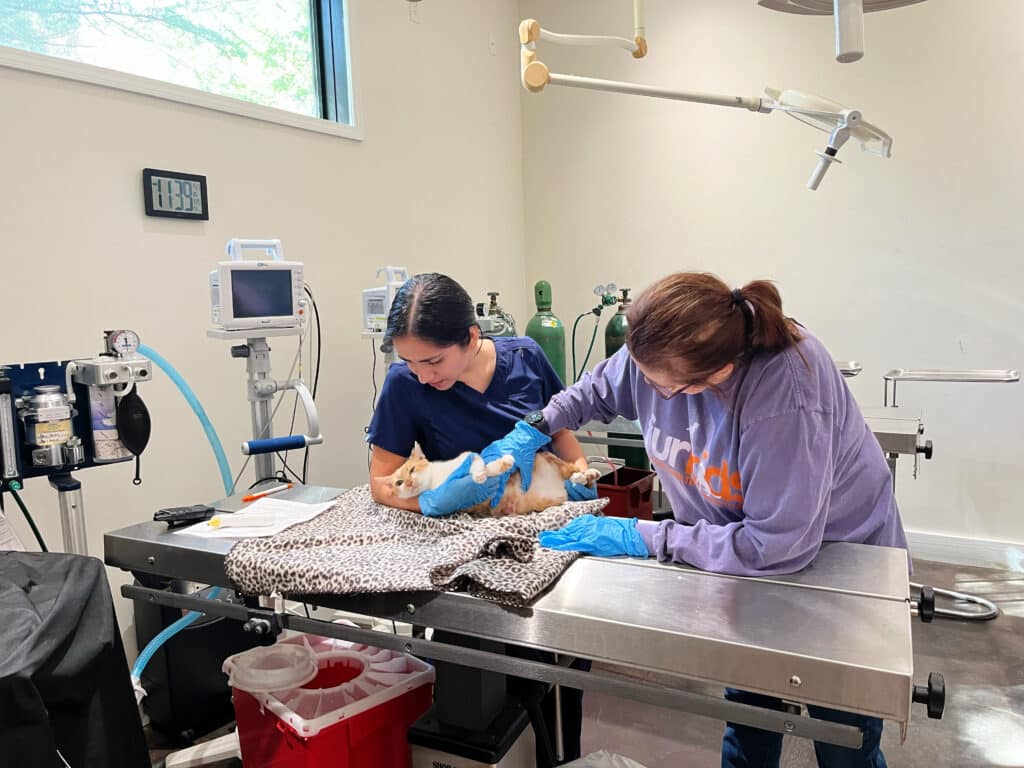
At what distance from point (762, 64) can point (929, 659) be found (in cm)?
284

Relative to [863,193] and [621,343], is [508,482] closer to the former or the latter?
[621,343]

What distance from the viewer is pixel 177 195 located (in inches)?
96.7

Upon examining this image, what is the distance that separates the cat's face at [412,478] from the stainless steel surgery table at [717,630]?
0.32m

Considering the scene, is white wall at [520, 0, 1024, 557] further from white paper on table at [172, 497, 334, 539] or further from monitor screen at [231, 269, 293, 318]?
white paper on table at [172, 497, 334, 539]

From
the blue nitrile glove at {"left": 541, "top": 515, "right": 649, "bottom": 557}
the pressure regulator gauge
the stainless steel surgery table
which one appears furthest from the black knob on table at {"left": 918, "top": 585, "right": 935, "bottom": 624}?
the pressure regulator gauge

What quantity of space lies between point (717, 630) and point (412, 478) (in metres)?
0.77

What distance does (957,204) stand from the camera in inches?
136

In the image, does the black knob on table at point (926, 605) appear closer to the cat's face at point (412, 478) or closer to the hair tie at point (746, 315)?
the hair tie at point (746, 315)

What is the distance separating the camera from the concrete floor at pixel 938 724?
210 cm

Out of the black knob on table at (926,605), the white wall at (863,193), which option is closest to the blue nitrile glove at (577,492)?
the black knob on table at (926,605)

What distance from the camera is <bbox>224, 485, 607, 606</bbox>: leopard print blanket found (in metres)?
1.24

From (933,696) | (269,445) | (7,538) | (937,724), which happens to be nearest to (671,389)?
(933,696)

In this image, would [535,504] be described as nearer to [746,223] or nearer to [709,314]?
[709,314]

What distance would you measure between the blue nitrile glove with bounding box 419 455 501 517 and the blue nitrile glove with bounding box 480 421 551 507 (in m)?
0.03
